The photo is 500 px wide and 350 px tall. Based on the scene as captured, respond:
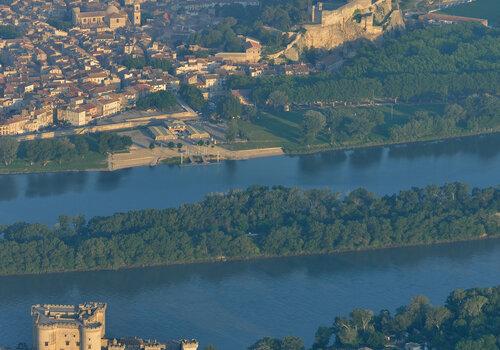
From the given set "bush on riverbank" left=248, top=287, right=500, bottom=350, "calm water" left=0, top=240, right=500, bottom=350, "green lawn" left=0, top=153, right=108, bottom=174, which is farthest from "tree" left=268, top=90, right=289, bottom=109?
"bush on riverbank" left=248, top=287, right=500, bottom=350

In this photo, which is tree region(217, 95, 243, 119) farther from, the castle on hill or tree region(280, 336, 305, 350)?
tree region(280, 336, 305, 350)

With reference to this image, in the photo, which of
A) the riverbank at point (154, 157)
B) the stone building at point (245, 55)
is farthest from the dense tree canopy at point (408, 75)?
the riverbank at point (154, 157)

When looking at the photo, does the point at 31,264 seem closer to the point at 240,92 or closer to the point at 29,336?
the point at 29,336

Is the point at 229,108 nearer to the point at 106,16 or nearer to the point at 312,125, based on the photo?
the point at 312,125

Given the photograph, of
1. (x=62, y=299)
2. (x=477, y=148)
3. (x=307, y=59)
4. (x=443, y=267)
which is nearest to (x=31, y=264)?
(x=62, y=299)

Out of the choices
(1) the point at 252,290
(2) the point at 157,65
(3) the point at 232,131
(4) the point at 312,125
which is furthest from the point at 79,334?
(2) the point at 157,65

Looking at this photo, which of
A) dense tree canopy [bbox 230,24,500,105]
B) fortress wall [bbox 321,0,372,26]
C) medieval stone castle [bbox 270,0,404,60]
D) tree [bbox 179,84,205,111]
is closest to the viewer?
tree [bbox 179,84,205,111]

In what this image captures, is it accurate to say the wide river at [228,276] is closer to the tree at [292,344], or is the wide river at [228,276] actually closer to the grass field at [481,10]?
the tree at [292,344]

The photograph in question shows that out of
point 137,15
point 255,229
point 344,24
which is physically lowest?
point 255,229
